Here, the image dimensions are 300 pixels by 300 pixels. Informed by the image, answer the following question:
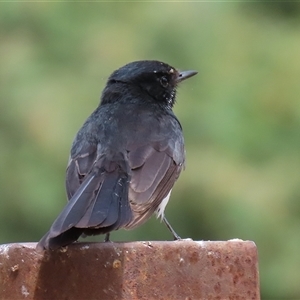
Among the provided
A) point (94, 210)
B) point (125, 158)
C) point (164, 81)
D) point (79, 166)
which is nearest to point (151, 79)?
point (164, 81)

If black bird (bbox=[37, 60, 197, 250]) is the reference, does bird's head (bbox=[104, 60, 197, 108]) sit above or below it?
above

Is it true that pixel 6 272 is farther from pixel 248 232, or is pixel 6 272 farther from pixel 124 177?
pixel 248 232

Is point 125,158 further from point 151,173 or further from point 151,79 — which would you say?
point 151,79

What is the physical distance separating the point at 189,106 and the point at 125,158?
2659mm

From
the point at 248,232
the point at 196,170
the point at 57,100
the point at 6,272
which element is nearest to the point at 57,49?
the point at 57,100

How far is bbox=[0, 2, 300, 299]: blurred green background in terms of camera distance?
24.2 feet

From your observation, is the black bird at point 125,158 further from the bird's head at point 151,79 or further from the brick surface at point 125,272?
the brick surface at point 125,272

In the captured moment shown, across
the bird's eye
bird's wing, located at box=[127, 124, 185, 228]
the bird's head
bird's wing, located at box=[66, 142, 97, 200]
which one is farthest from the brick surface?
the bird's eye

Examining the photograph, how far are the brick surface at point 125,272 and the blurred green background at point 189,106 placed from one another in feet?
11.0

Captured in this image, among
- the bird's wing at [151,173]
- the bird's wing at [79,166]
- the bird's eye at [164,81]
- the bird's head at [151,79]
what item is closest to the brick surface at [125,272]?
the bird's wing at [151,173]

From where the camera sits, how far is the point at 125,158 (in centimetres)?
516

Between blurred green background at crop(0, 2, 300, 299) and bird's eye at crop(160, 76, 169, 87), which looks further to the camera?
blurred green background at crop(0, 2, 300, 299)

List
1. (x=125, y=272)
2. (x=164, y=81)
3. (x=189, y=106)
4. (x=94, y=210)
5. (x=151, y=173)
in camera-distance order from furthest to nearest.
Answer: (x=189, y=106)
(x=164, y=81)
(x=151, y=173)
(x=94, y=210)
(x=125, y=272)

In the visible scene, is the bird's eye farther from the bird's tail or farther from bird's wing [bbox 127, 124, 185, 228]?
the bird's tail
